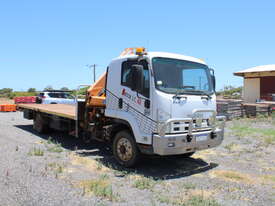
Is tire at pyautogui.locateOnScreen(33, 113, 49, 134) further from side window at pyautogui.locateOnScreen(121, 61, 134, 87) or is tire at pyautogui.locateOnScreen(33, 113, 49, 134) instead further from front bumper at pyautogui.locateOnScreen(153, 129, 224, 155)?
front bumper at pyautogui.locateOnScreen(153, 129, 224, 155)

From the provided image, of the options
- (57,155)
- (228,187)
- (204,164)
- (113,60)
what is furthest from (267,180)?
(57,155)

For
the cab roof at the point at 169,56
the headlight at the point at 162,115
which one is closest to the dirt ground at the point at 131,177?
the headlight at the point at 162,115

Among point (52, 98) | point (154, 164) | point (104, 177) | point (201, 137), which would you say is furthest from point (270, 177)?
point (52, 98)

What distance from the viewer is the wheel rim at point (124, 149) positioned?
5.79m

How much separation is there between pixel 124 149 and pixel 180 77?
6.79 ft

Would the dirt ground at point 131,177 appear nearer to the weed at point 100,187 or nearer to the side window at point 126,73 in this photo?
the weed at point 100,187

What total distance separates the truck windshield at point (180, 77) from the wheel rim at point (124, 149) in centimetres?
154

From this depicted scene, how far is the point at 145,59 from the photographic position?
5.42 meters

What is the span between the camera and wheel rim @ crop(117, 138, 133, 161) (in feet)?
19.0

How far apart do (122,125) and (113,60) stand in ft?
5.39

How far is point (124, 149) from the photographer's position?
19.5 ft

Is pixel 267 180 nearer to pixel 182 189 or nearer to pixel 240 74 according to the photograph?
pixel 182 189

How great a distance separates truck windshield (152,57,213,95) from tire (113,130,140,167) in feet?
4.61

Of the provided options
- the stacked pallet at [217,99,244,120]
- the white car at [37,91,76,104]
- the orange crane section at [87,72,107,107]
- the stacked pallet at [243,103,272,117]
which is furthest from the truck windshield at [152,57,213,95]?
the white car at [37,91,76,104]
